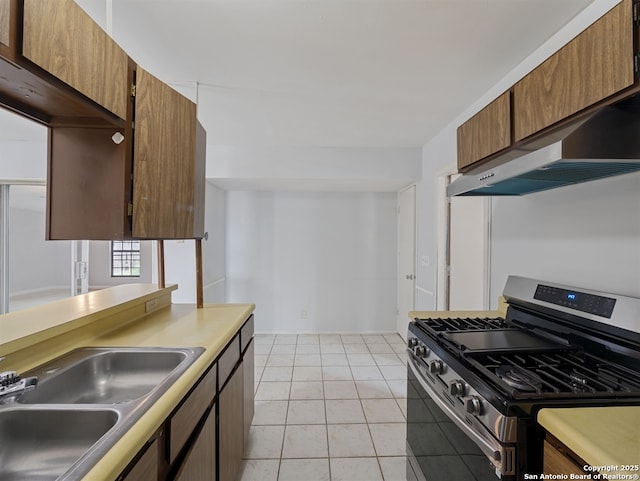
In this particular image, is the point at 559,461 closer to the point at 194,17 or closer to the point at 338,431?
the point at 338,431

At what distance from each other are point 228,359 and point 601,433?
4.62 ft

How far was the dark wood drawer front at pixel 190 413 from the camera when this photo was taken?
922 mm

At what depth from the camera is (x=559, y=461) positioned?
766 millimetres

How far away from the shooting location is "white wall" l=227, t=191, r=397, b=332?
4.36m

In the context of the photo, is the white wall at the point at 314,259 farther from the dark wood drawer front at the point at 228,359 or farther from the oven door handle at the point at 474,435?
the oven door handle at the point at 474,435

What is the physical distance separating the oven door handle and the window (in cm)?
741

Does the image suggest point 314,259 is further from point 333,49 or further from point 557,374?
point 557,374

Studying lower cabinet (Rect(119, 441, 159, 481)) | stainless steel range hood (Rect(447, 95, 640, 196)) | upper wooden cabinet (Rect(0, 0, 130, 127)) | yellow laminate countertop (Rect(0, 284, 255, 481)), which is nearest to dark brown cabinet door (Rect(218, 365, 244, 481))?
yellow laminate countertop (Rect(0, 284, 255, 481))

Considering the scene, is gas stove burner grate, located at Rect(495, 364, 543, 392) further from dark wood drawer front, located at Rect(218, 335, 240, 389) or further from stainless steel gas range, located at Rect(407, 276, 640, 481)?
dark wood drawer front, located at Rect(218, 335, 240, 389)

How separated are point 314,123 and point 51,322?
7.97ft

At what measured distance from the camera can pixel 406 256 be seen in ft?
13.0

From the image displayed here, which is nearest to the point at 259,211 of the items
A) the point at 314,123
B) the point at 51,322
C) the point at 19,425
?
the point at 314,123

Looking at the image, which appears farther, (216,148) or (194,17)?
(216,148)

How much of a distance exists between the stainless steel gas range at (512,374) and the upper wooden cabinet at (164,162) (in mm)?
1431
